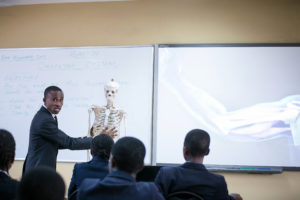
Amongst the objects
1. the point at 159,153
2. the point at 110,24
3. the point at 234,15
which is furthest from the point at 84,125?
the point at 234,15

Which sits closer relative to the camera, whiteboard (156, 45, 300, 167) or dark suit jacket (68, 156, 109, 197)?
dark suit jacket (68, 156, 109, 197)

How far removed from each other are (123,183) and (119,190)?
3cm

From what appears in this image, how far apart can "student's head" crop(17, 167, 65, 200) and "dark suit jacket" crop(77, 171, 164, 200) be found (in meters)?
0.30

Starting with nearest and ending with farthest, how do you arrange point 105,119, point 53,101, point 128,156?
point 128,156, point 53,101, point 105,119

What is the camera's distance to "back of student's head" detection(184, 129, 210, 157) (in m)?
1.97

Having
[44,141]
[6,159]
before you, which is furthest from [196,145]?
[44,141]

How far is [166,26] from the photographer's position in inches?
147

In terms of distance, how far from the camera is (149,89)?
11.8ft

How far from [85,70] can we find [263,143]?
2.03 meters

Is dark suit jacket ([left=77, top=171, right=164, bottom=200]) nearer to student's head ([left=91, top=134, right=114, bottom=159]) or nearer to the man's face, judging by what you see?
student's head ([left=91, top=134, right=114, bottom=159])

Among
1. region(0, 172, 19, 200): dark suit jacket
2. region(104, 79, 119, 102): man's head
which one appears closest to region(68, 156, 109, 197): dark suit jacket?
region(0, 172, 19, 200): dark suit jacket

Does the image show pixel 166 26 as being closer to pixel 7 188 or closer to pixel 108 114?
pixel 108 114

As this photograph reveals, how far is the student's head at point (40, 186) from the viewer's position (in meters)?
1.11

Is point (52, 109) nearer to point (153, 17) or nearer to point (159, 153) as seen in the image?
point (159, 153)
